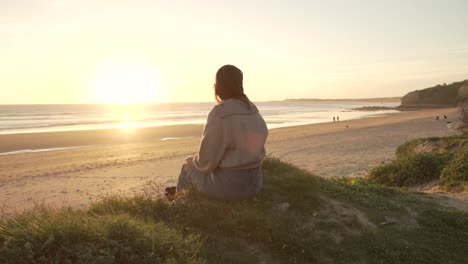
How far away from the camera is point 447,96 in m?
79.2

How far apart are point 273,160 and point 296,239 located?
2411mm

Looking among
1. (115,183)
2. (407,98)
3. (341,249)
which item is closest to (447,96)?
(407,98)

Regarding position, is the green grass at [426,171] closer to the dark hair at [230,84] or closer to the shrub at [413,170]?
the shrub at [413,170]

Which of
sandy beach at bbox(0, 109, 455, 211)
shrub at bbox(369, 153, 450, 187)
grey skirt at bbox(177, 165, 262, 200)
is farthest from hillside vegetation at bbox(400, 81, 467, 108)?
grey skirt at bbox(177, 165, 262, 200)

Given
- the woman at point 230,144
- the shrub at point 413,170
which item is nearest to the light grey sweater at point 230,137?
the woman at point 230,144

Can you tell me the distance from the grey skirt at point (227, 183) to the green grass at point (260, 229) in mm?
120

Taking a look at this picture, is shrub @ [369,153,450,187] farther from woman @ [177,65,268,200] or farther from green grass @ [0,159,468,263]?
woman @ [177,65,268,200]

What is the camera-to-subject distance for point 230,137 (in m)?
5.17

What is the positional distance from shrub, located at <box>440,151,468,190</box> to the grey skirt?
574 cm

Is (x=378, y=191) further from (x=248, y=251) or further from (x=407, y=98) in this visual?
(x=407, y=98)

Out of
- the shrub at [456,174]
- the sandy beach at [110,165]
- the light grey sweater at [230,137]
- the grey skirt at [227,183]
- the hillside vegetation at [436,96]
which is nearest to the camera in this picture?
the light grey sweater at [230,137]

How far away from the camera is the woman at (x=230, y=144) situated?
5.16 m

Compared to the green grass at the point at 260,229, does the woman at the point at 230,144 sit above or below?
above

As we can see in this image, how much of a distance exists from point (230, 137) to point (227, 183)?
2.01 feet
